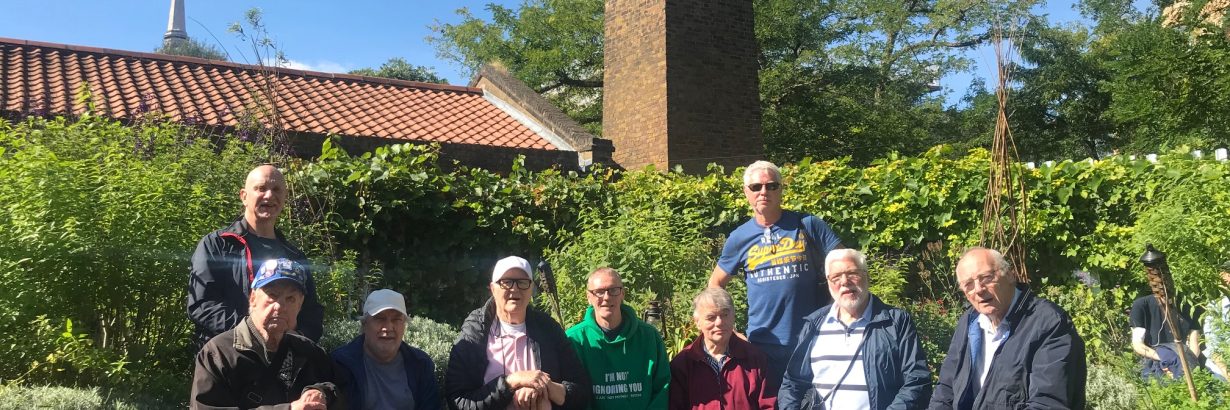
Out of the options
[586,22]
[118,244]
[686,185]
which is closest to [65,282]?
[118,244]

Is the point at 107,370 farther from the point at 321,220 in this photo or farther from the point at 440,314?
the point at 440,314

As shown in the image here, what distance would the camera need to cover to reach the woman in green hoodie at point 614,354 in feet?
13.3

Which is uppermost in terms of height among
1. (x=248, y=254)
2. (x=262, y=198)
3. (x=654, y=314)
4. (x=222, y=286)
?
(x=262, y=198)

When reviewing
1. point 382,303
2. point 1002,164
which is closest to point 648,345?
point 382,303

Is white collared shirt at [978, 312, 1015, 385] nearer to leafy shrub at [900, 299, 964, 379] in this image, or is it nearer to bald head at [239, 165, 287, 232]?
leafy shrub at [900, 299, 964, 379]

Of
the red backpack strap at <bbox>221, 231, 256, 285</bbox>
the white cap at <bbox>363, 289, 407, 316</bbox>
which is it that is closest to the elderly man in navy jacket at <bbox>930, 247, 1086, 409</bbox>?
the white cap at <bbox>363, 289, 407, 316</bbox>

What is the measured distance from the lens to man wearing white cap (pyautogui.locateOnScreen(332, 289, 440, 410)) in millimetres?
3686

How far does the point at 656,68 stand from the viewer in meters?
13.3

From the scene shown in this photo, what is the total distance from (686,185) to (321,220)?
131 inches

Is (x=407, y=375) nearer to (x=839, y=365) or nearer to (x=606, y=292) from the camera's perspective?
(x=606, y=292)

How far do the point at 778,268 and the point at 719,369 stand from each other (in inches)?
22.5

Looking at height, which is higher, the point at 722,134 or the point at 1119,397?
the point at 722,134

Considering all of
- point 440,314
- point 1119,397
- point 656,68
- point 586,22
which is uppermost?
point 586,22

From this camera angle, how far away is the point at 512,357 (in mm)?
3922
